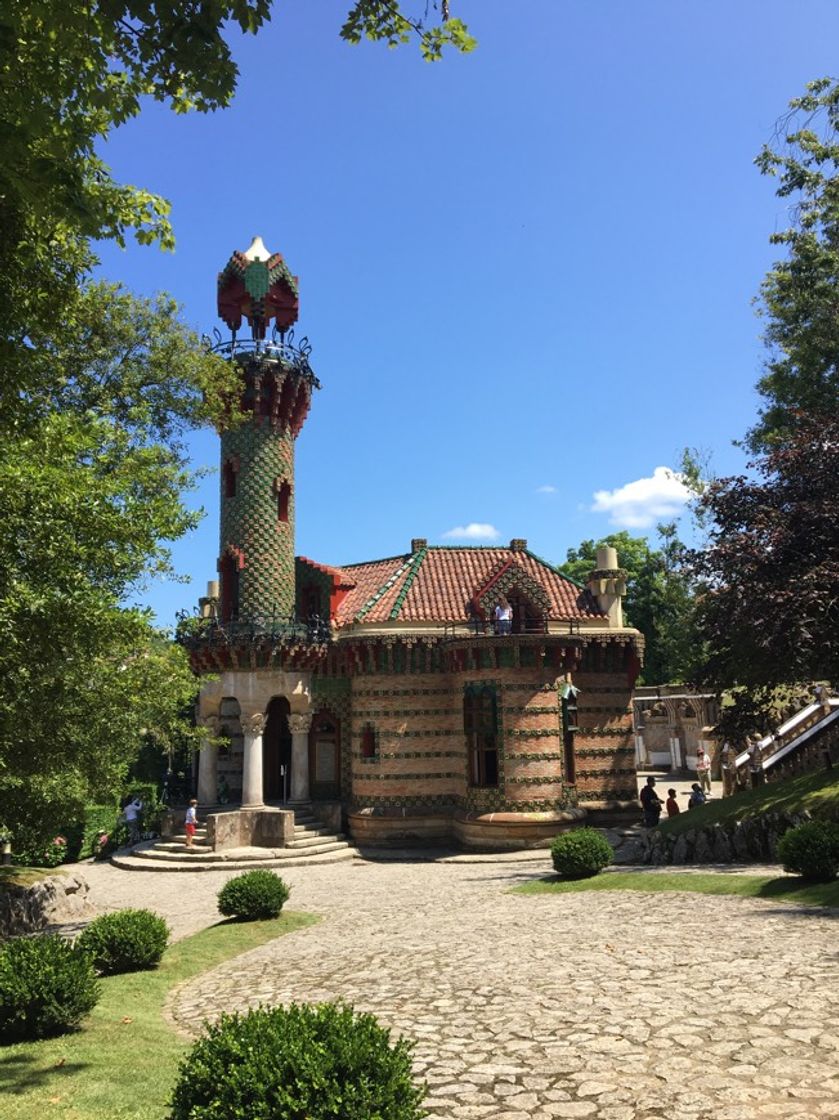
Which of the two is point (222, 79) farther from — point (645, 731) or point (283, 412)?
point (645, 731)

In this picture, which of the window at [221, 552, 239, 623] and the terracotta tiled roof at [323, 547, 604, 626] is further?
the window at [221, 552, 239, 623]

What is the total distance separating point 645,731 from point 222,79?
146 ft

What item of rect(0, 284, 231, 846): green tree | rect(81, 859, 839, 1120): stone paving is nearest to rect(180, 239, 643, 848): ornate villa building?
rect(0, 284, 231, 846): green tree

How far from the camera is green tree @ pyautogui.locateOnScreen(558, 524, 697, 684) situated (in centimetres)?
4756

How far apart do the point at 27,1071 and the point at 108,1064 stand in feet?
2.30

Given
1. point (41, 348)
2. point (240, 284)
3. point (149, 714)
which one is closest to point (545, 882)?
point (149, 714)

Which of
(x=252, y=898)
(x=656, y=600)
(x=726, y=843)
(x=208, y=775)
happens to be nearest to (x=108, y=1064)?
(x=252, y=898)

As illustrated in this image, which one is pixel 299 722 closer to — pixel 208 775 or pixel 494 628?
pixel 208 775

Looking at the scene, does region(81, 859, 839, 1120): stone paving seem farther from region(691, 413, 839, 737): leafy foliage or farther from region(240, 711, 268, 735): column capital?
region(240, 711, 268, 735): column capital

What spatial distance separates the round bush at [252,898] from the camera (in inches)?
561

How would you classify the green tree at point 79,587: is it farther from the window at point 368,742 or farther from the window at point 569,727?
the window at point 569,727

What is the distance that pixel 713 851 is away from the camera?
17.5 metres

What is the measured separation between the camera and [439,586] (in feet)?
92.1

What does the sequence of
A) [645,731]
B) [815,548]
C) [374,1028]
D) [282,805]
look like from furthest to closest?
[645,731], [282,805], [815,548], [374,1028]
